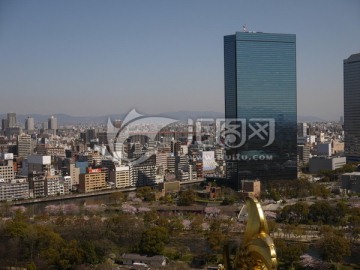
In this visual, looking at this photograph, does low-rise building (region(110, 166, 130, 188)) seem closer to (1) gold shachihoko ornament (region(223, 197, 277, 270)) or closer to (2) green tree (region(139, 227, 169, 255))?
(2) green tree (region(139, 227, 169, 255))

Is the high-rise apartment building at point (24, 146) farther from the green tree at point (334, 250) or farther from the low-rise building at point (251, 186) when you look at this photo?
the green tree at point (334, 250)

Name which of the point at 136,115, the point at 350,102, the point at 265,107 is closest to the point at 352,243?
the point at 265,107

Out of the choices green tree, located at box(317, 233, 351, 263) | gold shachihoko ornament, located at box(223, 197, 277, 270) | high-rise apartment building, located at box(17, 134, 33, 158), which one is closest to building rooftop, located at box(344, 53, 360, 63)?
high-rise apartment building, located at box(17, 134, 33, 158)

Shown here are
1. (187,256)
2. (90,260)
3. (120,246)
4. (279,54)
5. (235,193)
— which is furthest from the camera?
(279,54)

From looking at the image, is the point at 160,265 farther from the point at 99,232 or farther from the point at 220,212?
the point at 220,212

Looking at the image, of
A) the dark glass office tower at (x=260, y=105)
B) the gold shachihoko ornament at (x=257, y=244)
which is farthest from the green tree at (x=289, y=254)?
the dark glass office tower at (x=260, y=105)
